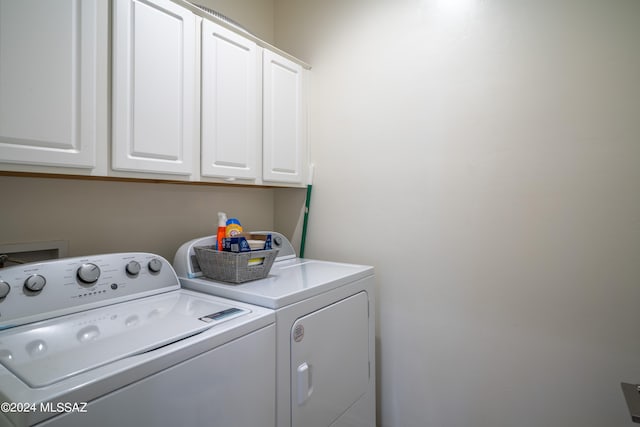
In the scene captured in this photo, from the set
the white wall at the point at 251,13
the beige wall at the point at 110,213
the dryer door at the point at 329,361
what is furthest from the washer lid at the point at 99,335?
the white wall at the point at 251,13

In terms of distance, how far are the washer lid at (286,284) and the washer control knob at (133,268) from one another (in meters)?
0.22

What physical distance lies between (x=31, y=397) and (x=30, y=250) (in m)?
0.86

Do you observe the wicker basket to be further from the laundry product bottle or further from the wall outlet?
the wall outlet

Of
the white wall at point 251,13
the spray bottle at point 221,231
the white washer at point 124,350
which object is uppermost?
the white wall at point 251,13

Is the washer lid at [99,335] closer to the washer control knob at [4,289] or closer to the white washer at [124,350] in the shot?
the white washer at [124,350]

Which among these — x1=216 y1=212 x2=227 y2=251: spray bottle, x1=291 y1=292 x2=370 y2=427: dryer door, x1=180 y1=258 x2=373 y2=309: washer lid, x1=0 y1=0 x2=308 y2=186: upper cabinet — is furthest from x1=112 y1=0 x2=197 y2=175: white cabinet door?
x1=291 y1=292 x2=370 y2=427: dryer door

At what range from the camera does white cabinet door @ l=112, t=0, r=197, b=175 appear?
3.95 ft

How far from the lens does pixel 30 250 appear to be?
1.27 metres

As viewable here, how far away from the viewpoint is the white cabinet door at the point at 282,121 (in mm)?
1814

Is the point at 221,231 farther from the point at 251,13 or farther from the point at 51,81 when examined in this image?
the point at 251,13

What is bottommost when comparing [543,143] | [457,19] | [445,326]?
[445,326]

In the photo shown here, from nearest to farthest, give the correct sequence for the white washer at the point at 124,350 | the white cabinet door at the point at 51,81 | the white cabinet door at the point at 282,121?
the white washer at the point at 124,350
the white cabinet door at the point at 51,81
the white cabinet door at the point at 282,121

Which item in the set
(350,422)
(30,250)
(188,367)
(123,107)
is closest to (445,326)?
(350,422)

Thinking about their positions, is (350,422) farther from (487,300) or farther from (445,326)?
(487,300)
